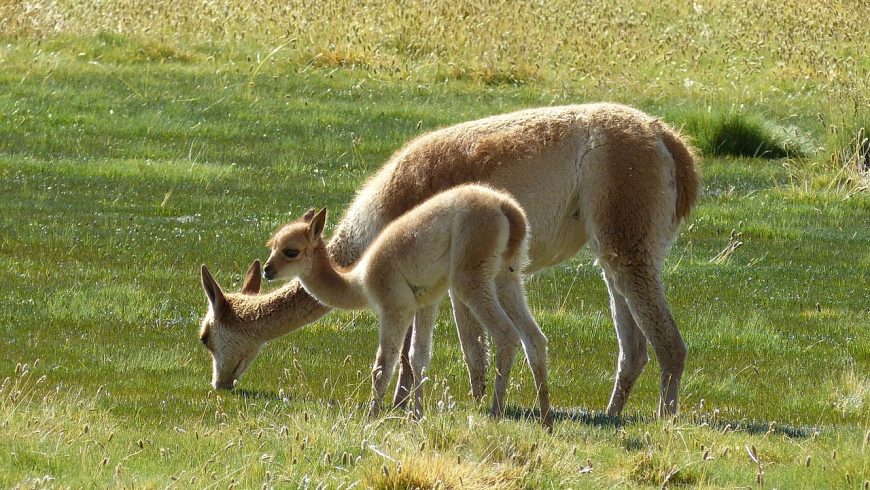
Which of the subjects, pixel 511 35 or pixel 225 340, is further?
pixel 511 35

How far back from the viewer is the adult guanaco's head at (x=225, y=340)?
30.3 ft

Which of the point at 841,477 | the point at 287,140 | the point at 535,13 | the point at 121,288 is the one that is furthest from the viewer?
the point at 535,13

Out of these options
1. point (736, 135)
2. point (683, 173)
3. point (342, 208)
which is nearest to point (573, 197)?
point (683, 173)

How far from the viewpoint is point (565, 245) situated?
29.8 feet

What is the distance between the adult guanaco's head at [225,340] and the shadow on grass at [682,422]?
70.7 inches

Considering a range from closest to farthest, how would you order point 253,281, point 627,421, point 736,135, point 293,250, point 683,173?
point 293,250
point 627,421
point 683,173
point 253,281
point 736,135

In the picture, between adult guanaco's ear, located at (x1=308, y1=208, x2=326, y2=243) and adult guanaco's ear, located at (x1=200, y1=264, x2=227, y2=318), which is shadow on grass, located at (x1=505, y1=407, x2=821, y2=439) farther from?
adult guanaco's ear, located at (x1=200, y1=264, x2=227, y2=318)

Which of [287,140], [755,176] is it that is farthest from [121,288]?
[755,176]

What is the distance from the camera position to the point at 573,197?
29.2ft

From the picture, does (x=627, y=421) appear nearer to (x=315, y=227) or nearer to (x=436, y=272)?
(x=436, y=272)

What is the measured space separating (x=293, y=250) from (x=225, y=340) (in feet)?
4.45

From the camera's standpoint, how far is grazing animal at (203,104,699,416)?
8734mm

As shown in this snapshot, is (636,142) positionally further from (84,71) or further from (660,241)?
(84,71)

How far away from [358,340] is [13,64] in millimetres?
15282
